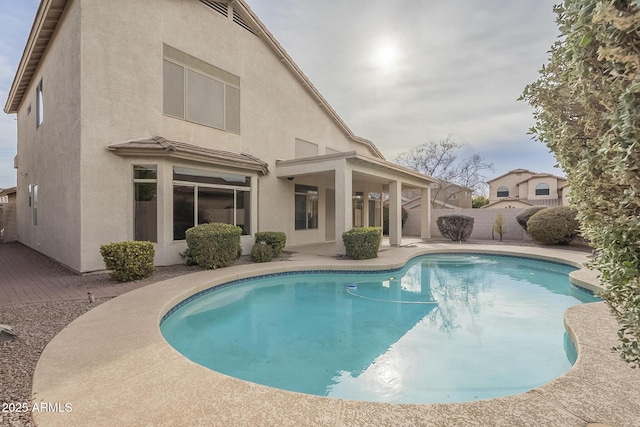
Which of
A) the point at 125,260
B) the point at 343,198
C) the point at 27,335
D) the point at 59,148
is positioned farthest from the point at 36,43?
the point at 343,198

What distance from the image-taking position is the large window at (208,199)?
982cm

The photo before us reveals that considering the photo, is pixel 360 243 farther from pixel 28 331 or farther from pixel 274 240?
pixel 28 331

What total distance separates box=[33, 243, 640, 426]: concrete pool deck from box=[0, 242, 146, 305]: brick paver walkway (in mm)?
3039

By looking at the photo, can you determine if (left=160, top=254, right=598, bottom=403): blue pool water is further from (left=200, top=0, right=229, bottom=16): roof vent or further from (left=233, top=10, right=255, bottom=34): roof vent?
(left=233, top=10, right=255, bottom=34): roof vent

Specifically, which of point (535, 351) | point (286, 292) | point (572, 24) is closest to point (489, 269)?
point (535, 351)

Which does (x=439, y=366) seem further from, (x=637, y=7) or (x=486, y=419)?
(x=637, y=7)

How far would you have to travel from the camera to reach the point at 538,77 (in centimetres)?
253

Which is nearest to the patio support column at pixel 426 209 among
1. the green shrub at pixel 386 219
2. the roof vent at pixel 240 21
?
the green shrub at pixel 386 219

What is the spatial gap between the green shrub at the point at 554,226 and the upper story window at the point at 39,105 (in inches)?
914

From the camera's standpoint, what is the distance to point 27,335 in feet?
14.3

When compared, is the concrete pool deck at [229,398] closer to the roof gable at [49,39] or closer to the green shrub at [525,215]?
the roof gable at [49,39]

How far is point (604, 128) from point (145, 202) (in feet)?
34.0

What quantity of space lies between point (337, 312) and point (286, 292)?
2.02 metres

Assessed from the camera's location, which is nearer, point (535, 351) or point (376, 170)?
point (535, 351)
